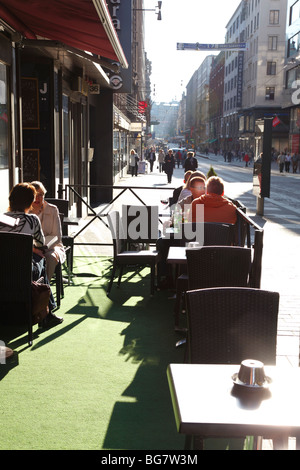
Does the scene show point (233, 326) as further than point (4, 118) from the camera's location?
No

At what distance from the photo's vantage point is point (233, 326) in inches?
140

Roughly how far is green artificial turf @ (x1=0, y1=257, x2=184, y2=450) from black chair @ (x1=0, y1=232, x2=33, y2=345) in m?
0.52

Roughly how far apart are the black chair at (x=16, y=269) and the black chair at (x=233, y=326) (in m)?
2.23

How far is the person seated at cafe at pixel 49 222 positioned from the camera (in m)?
6.70

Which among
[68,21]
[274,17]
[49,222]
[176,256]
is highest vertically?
[274,17]

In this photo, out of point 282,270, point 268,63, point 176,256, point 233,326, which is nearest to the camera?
point 233,326

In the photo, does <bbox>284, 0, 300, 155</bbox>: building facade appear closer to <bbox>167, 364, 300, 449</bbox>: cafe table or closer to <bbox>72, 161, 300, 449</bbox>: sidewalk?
<bbox>72, 161, 300, 449</bbox>: sidewalk

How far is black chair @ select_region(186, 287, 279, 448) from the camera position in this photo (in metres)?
3.54

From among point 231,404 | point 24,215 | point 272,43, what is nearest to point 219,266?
point 24,215

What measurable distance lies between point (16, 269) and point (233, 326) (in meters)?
2.51

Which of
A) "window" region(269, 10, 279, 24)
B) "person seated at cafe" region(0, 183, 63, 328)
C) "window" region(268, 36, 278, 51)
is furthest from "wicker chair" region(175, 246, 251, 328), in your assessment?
"window" region(269, 10, 279, 24)

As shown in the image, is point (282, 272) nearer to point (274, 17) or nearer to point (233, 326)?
point (233, 326)

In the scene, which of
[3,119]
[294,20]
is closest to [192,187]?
[3,119]

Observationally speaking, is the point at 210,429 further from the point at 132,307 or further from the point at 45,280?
the point at 132,307
